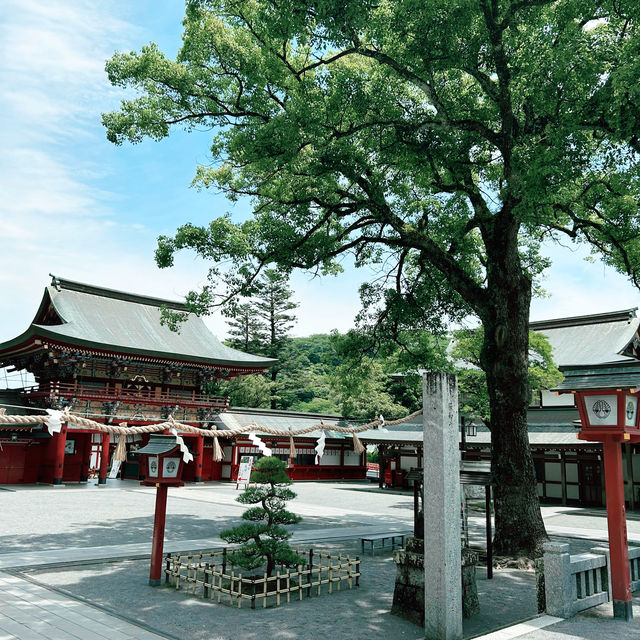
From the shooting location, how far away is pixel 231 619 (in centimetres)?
738

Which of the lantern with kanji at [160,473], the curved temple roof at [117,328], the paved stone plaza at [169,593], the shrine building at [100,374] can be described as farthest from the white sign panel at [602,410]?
the curved temple roof at [117,328]

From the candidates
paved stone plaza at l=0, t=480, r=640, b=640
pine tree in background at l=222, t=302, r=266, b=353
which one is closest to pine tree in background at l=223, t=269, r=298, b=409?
pine tree in background at l=222, t=302, r=266, b=353

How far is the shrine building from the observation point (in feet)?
85.0

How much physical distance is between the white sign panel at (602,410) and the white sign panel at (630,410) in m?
0.15

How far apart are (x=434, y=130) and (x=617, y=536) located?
28.6 feet

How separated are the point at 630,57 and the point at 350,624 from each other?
9.28 meters

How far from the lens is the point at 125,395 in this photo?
93.8ft

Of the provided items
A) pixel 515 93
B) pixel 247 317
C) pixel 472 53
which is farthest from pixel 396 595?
pixel 247 317

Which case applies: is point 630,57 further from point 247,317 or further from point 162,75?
point 247,317

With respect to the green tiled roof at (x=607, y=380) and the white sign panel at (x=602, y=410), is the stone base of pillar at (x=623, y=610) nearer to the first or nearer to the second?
the white sign panel at (x=602, y=410)

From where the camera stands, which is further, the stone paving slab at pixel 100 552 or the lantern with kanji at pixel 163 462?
the stone paving slab at pixel 100 552

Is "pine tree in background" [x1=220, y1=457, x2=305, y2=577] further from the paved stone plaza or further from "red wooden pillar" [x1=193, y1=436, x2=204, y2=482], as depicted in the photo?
"red wooden pillar" [x1=193, y1=436, x2=204, y2=482]

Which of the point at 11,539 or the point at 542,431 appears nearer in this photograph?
the point at 11,539

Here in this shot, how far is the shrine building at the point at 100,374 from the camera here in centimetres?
2591
